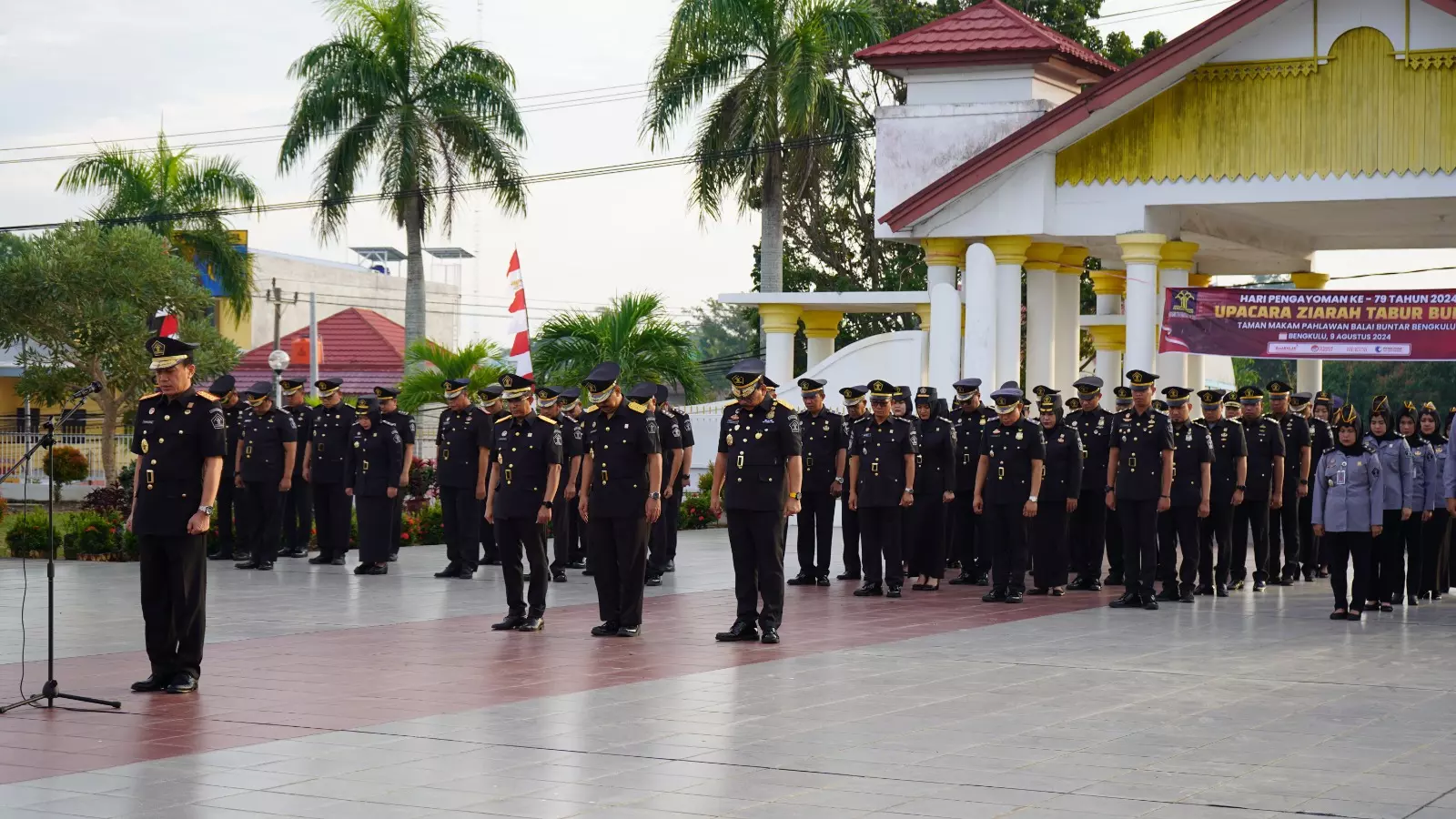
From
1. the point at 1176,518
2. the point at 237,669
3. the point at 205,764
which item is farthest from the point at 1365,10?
the point at 205,764

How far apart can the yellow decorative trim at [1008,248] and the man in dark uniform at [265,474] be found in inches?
366

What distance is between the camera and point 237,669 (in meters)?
10.6

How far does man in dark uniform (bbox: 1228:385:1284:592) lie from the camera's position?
16.5 m

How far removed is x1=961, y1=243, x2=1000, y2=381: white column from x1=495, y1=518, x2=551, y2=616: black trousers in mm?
10628

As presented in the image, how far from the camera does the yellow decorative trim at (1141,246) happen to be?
70.3ft

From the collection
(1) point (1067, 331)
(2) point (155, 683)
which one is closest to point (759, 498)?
(2) point (155, 683)

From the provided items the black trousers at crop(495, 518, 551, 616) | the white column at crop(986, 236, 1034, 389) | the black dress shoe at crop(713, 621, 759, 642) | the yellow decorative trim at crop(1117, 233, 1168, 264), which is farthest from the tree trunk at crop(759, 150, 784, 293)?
the black dress shoe at crop(713, 621, 759, 642)

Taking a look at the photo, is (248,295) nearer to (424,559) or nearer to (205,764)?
(424,559)

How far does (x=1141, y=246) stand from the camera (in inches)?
846

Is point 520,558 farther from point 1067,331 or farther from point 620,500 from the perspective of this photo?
point 1067,331

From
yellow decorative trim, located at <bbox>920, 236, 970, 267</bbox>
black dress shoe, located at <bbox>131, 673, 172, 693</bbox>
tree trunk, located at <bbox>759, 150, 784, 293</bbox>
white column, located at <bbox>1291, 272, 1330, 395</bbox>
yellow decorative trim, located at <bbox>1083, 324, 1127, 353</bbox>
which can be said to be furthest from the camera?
tree trunk, located at <bbox>759, 150, 784, 293</bbox>

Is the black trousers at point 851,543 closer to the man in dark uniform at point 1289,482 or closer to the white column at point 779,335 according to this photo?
the man in dark uniform at point 1289,482

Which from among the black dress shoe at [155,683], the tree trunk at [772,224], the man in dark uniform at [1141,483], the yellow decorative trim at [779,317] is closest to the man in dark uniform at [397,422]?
the man in dark uniform at [1141,483]

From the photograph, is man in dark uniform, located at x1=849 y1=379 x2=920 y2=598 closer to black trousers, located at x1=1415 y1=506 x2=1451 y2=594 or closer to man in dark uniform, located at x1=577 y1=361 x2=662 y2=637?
man in dark uniform, located at x1=577 y1=361 x2=662 y2=637
